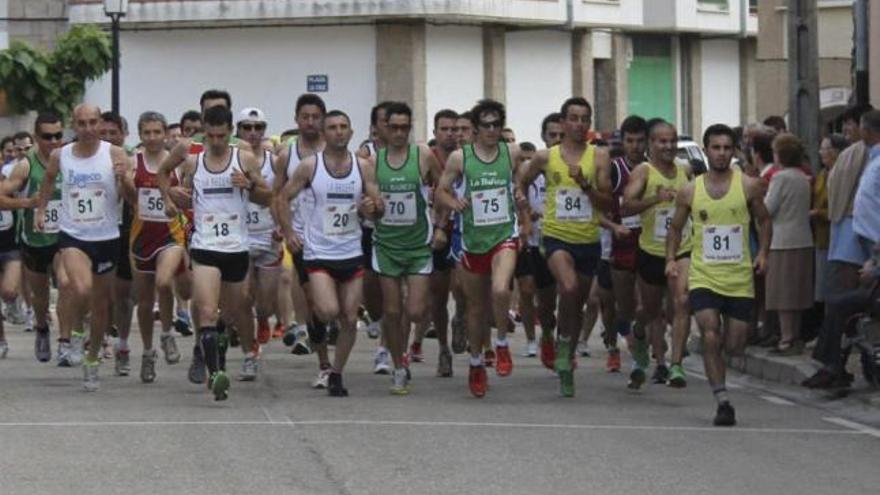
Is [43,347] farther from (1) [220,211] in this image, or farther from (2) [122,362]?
(1) [220,211]

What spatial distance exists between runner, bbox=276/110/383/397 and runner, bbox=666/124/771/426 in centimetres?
227

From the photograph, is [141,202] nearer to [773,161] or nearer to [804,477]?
[773,161]

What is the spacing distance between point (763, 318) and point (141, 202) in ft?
18.5

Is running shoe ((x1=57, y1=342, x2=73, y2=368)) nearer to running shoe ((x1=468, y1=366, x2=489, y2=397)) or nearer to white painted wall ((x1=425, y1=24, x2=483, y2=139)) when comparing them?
running shoe ((x1=468, y1=366, x2=489, y2=397))

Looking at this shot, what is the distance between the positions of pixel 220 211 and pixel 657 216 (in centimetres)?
329

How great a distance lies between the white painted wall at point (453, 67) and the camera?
44125 millimetres

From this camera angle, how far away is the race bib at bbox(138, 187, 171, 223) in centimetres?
1695

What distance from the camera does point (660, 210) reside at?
16703 millimetres

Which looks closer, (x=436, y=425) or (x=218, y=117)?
(x=436, y=425)

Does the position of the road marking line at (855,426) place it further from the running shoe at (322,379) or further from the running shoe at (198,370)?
the running shoe at (198,370)

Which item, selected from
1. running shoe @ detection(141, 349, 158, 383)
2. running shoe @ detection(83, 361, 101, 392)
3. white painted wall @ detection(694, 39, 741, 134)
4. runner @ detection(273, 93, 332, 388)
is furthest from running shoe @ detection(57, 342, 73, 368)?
white painted wall @ detection(694, 39, 741, 134)

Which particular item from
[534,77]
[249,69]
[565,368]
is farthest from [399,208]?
[534,77]

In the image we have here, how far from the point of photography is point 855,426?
14.6 m

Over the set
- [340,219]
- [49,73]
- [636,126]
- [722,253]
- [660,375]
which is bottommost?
[660,375]
